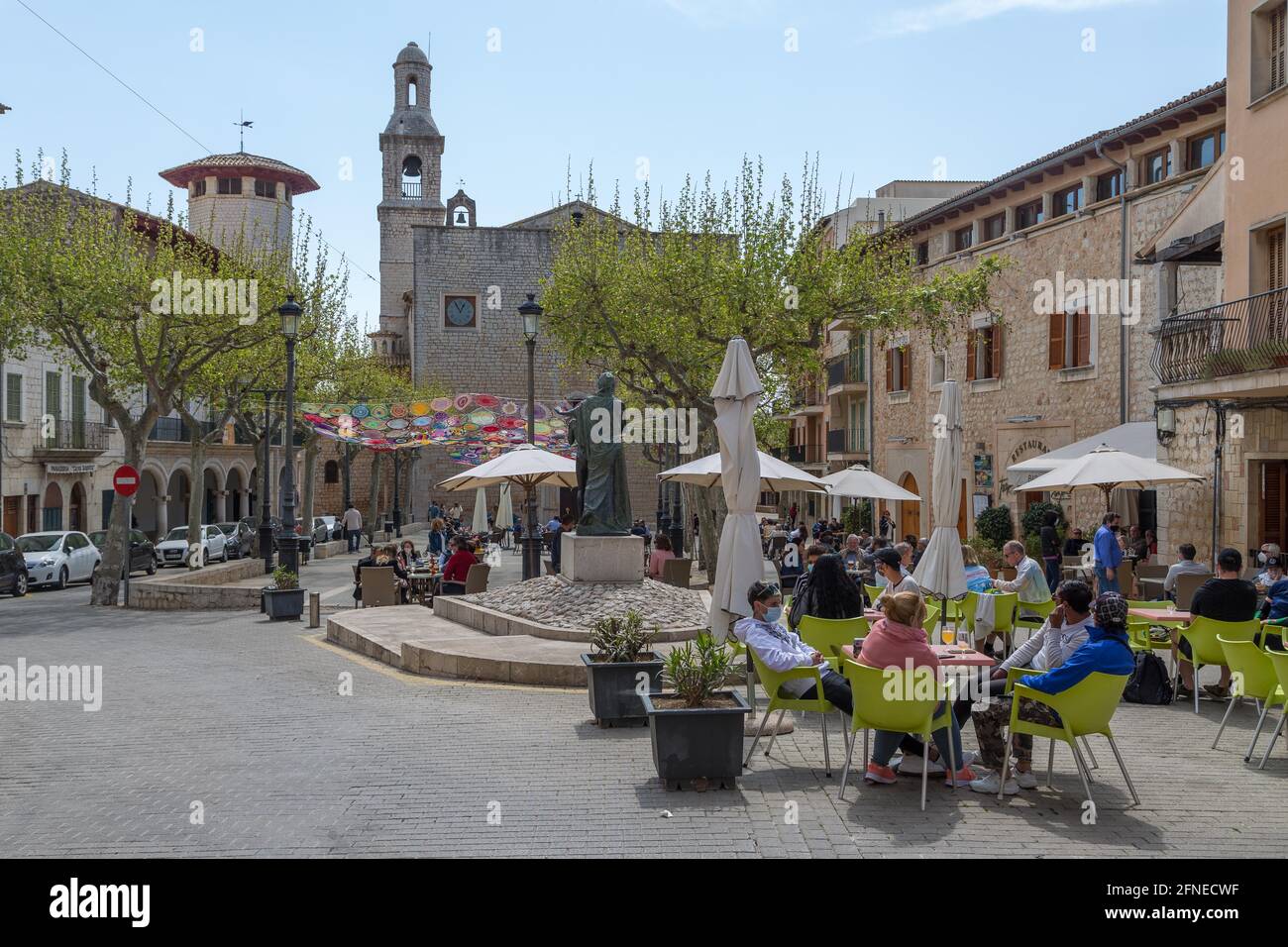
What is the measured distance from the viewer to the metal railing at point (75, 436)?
122 feet

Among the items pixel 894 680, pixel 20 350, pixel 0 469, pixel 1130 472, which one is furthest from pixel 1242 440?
pixel 0 469

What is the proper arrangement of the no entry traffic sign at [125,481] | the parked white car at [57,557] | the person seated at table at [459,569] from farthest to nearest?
the parked white car at [57,557]
the no entry traffic sign at [125,481]
the person seated at table at [459,569]

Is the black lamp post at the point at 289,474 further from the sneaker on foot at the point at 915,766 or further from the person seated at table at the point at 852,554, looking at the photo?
the sneaker on foot at the point at 915,766

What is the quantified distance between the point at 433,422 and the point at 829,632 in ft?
64.2

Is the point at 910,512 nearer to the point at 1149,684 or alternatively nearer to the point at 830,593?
the point at 1149,684

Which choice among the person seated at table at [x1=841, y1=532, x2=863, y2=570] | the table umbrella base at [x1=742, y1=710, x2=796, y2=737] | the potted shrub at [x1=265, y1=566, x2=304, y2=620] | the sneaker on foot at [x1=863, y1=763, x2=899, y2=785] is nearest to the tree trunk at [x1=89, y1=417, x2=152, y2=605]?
the potted shrub at [x1=265, y1=566, x2=304, y2=620]

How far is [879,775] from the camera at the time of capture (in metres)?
7.41

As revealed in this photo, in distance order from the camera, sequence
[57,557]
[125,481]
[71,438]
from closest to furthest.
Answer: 1. [125,481]
2. [57,557]
3. [71,438]

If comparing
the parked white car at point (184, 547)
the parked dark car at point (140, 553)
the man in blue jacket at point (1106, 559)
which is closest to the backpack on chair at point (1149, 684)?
the man in blue jacket at point (1106, 559)

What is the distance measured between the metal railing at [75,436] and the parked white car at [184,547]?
15.0ft

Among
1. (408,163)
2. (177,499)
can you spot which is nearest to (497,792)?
(177,499)

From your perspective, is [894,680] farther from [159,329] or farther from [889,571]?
[159,329]
